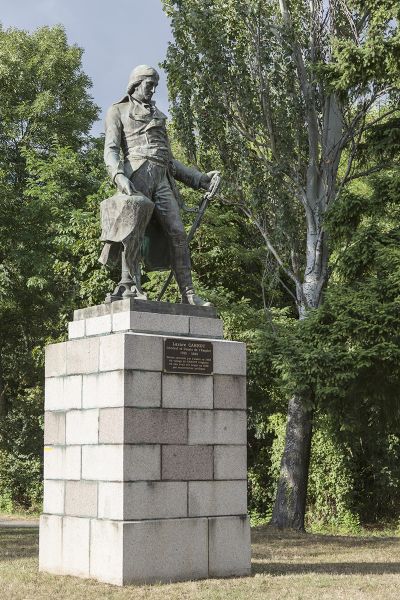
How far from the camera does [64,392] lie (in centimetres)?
1007

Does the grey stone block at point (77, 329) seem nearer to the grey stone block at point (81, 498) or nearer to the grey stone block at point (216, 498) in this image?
the grey stone block at point (81, 498)

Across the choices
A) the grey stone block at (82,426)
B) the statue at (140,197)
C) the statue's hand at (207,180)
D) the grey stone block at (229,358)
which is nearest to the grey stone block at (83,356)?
the grey stone block at (82,426)

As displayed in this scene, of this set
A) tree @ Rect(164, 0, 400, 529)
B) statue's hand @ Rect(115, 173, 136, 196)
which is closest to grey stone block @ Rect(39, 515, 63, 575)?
statue's hand @ Rect(115, 173, 136, 196)

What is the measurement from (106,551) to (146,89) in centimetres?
506

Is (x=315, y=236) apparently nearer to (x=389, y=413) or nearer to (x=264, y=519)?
(x=389, y=413)

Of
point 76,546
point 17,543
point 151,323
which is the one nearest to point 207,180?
point 151,323

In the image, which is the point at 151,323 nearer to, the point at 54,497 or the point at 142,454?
the point at 142,454

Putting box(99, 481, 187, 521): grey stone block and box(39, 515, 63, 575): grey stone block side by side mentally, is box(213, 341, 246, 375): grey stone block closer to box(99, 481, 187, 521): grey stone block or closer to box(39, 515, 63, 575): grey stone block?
box(99, 481, 187, 521): grey stone block

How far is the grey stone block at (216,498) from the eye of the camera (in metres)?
9.51

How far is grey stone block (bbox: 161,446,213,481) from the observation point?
30.7ft

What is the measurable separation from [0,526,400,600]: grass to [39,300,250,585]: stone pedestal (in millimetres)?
303

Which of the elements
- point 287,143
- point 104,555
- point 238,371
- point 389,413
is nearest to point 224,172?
point 287,143

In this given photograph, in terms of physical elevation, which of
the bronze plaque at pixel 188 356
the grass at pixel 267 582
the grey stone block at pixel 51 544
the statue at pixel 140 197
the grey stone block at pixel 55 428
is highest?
the statue at pixel 140 197

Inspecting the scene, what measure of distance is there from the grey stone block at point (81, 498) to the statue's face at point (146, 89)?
4.31 meters
